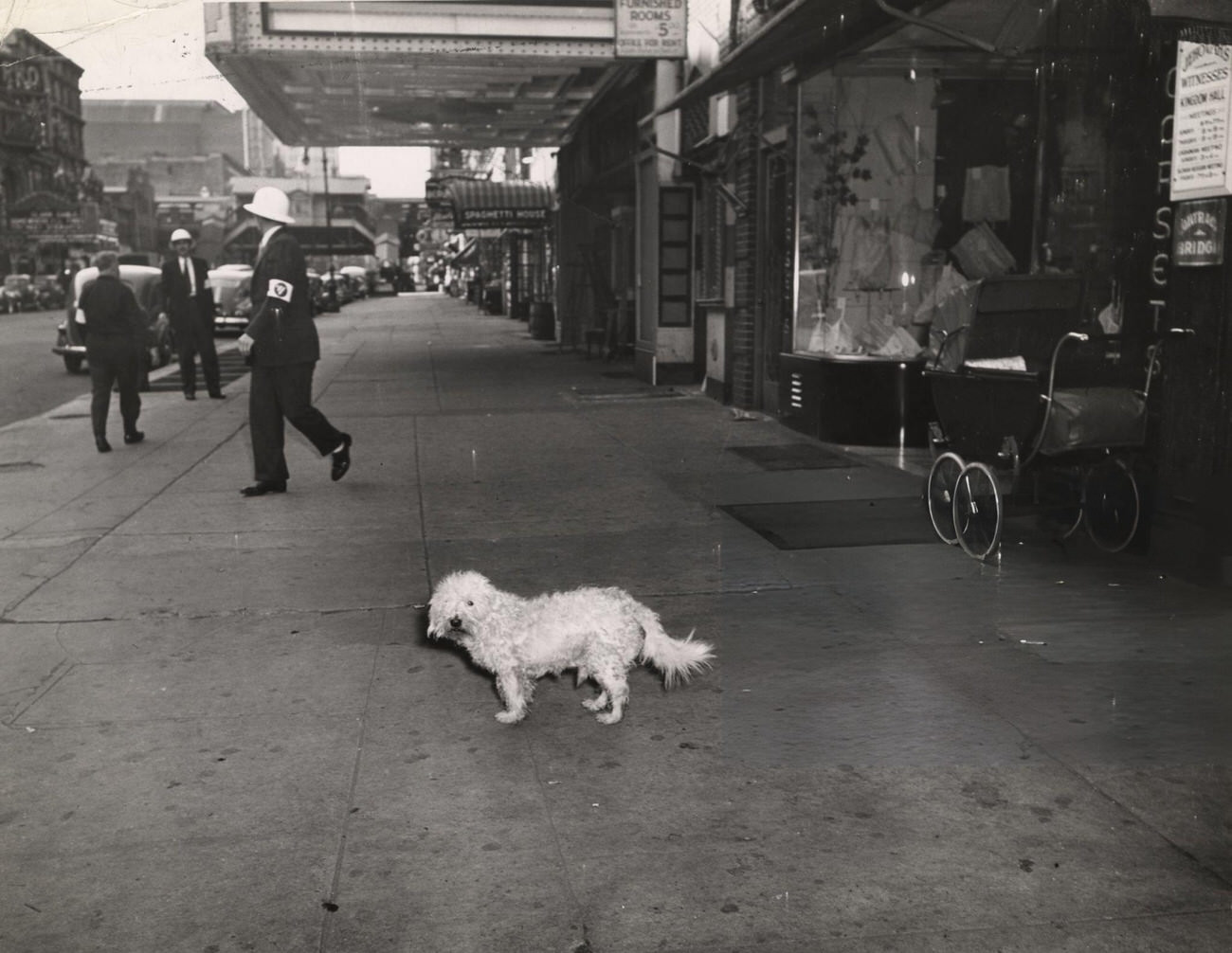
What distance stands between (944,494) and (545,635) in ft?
12.1

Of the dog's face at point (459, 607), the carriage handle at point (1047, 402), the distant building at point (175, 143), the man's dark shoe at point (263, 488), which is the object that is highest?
the distant building at point (175, 143)

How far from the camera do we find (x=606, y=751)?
4.39 metres

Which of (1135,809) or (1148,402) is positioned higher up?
(1148,402)

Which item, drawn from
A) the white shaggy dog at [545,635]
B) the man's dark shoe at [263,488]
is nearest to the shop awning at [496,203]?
the man's dark shoe at [263,488]

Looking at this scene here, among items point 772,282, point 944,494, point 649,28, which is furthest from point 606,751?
point 649,28

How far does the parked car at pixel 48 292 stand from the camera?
54219 millimetres

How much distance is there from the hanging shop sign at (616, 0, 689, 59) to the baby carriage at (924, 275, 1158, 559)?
31.6 feet

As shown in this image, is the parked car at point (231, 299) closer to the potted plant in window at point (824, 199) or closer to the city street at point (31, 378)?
the city street at point (31, 378)

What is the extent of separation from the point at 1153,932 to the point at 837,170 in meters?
9.68

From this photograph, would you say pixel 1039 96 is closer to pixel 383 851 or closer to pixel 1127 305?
pixel 1127 305

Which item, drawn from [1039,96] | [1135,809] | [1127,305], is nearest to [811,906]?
[1135,809]

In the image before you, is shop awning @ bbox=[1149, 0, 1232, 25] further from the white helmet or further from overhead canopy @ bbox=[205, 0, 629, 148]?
overhead canopy @ bbox=[205, 0, 629, 148]

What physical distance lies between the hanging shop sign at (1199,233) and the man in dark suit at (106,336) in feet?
29.9

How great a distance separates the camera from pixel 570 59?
56.5 ft
